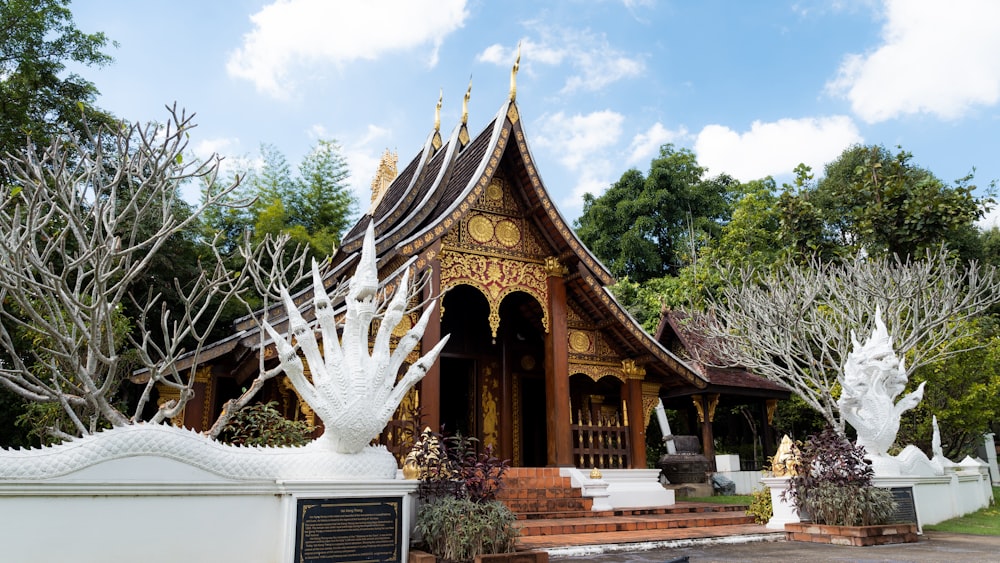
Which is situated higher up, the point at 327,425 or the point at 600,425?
the point at 600,425

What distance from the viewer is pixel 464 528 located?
18.1 ft

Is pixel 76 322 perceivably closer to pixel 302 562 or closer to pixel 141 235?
pixel 302 562

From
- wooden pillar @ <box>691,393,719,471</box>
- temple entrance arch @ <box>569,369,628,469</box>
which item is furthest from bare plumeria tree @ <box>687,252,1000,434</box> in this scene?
temple entrance arch @ <box>569,369,628,469</box>

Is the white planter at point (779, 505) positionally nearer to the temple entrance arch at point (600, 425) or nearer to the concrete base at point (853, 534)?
the concrete base at point (853, 534)

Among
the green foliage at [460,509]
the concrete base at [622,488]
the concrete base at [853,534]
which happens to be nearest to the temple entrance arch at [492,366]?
the concrete base at [622,488]

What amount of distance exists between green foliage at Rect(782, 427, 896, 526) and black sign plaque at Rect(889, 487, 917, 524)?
0.31 metres

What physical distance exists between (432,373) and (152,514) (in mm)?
4941

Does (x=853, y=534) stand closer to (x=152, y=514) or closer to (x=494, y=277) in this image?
(x=494, y=277)

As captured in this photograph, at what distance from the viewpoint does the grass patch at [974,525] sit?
29.3 feet

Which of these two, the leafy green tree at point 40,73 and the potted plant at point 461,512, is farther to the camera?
the leafy green tree at point 40,73

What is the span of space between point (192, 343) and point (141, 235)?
91.0 inches

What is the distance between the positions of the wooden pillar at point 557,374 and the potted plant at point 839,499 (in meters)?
3.12

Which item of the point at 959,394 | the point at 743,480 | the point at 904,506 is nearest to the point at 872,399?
the point at 904,506

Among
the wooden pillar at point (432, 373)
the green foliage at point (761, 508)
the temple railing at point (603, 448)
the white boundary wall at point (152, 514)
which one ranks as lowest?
the green foliage at point (761, 508)
